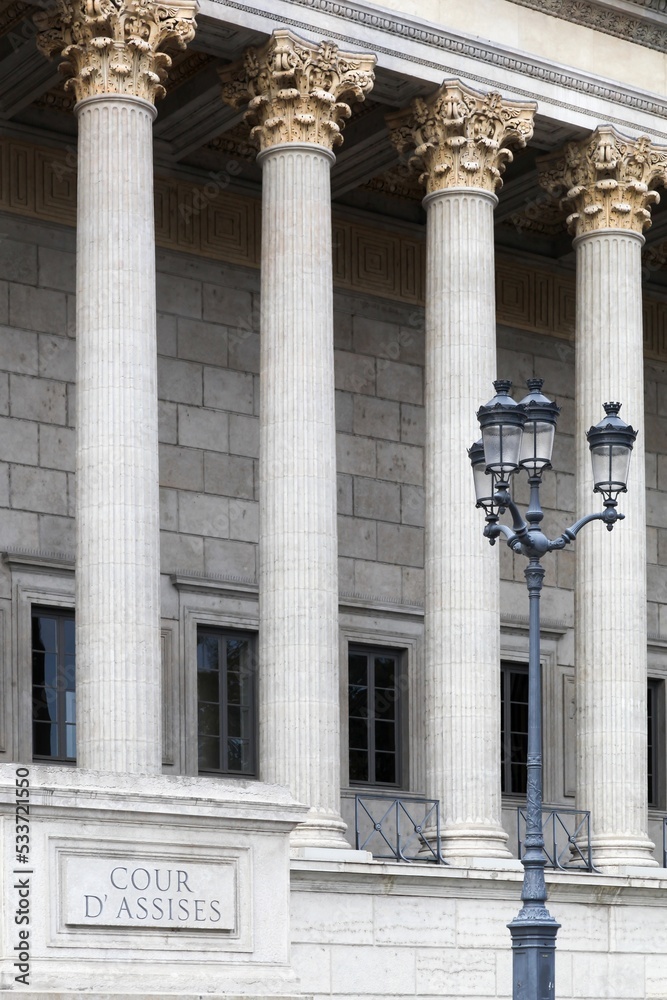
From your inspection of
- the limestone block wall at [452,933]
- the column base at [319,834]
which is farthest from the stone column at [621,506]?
the column base at [319,834]

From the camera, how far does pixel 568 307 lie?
42719 millimetres

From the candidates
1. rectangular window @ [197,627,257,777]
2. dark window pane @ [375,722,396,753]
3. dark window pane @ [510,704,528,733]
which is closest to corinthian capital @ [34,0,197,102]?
rectangular window @ [197,627,257,777]

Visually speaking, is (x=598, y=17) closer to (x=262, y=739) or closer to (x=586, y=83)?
(x=586, y=83)

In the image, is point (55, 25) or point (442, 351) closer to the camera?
point (55, 25)

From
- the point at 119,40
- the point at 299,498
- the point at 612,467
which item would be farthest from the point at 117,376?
the point at 612,467

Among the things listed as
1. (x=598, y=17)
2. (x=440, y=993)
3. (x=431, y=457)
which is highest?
(x=598, y=17)

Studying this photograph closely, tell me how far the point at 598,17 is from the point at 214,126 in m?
6.75

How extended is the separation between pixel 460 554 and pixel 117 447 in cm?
615

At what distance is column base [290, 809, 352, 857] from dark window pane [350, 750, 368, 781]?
8.16 meters

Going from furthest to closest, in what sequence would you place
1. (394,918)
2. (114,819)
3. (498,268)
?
(498,268) < (394,918) < (114,819)

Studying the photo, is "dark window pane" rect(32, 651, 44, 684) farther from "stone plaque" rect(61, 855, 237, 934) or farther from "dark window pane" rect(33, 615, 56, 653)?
"stone plaque" rect(61, 855, 237, 934)

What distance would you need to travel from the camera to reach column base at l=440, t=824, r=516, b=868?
30781 mm

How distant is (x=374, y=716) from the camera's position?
38281mm

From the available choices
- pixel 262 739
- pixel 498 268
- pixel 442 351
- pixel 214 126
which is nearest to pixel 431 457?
pixel 442 351
